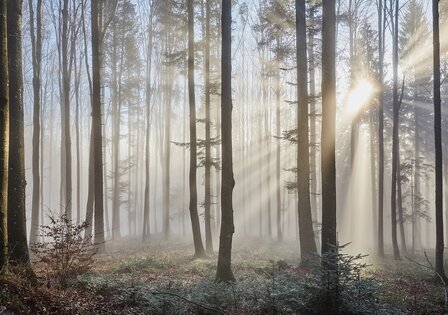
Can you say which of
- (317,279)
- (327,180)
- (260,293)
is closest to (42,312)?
(260,293)

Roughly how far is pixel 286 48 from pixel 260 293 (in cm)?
1316

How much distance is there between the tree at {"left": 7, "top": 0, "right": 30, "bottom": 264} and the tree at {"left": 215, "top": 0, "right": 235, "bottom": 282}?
180 inches

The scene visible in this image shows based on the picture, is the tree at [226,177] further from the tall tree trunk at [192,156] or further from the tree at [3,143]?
the tall tree trunk at [192,156]

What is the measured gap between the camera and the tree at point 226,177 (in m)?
9.54

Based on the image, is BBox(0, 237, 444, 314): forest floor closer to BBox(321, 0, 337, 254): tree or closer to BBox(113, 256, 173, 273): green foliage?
BBox(113, 256, 173, 273): green foliage

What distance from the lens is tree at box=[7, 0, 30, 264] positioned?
7.27 metres

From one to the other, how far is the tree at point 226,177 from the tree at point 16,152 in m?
4.58

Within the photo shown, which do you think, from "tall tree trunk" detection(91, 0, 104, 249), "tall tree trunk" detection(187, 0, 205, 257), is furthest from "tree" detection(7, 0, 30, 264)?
"tall tree trunk" detection(187, 0, 205, 257)

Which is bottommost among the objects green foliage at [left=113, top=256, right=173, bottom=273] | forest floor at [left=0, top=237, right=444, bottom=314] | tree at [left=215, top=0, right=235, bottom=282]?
green foliage at [left=113, top=256, right=173, bottom=273]

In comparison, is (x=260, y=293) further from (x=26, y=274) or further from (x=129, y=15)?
(x=129, y=15)

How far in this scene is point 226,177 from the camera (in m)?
9.57

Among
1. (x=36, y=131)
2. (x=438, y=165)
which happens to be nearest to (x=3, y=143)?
(x=438, y=165)

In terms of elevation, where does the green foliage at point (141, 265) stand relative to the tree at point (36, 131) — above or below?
below

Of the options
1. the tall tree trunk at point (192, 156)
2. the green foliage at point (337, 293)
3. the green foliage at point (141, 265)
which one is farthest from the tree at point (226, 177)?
the tall tree trunk at point (192, 156)
